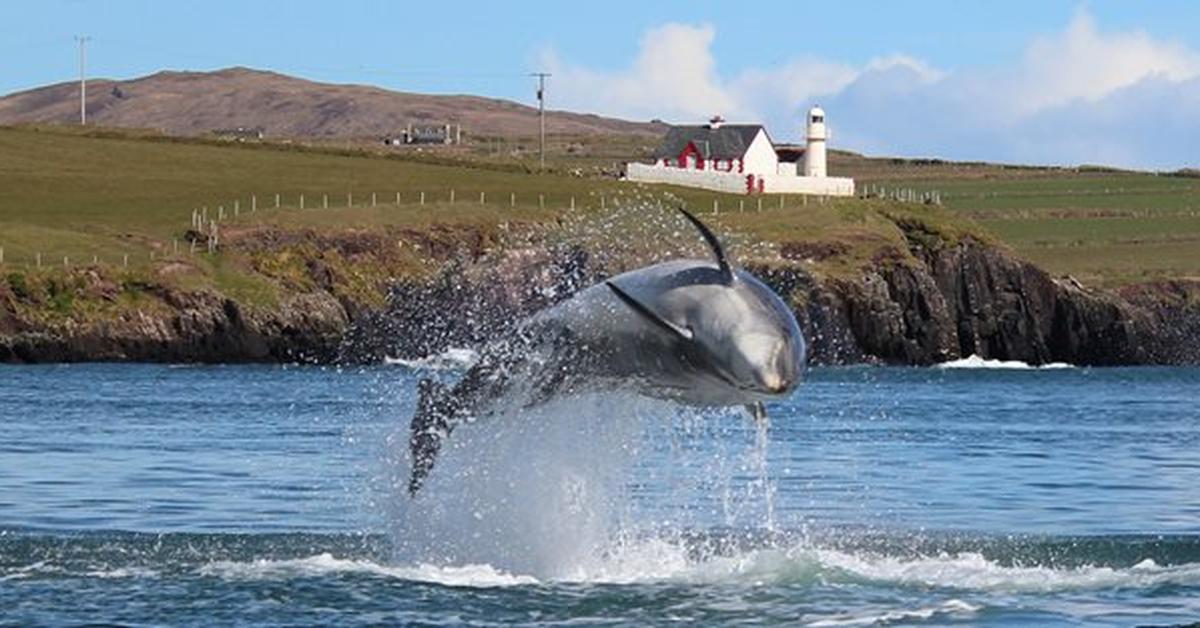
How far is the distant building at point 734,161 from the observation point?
16588 cm

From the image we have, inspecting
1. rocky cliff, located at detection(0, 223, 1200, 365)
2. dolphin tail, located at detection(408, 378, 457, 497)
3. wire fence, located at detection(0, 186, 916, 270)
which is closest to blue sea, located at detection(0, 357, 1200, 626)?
dolphin tail, located at detection(408, 378, 457, 497)

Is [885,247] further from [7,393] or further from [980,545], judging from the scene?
[980,545]

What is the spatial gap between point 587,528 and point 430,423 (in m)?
3.88

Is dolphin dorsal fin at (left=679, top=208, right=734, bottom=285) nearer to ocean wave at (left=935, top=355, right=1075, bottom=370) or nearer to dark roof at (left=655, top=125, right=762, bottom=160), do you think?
ocean wave at (left=935, top=355, right=1075, bottom=370)

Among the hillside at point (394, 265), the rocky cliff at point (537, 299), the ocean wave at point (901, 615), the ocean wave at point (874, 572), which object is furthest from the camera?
the hillside at point (394, 265)

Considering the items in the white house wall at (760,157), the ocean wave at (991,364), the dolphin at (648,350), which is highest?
the white house wall at (760,157)

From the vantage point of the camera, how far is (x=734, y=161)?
178375 mm

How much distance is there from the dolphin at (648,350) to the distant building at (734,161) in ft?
437

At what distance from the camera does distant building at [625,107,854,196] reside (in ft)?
544

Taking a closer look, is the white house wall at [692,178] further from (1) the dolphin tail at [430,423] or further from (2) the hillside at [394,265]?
(1) the dolphin tail at [430,423]

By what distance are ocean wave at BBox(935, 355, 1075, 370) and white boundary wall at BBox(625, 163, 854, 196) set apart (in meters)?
28.0

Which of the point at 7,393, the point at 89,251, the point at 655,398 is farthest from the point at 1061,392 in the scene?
the point at 655,398

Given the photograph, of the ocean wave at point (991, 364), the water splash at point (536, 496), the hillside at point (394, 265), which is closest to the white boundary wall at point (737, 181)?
the hillside at point (394, 265)

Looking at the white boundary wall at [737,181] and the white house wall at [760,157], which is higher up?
the white house wall at [760,157]
